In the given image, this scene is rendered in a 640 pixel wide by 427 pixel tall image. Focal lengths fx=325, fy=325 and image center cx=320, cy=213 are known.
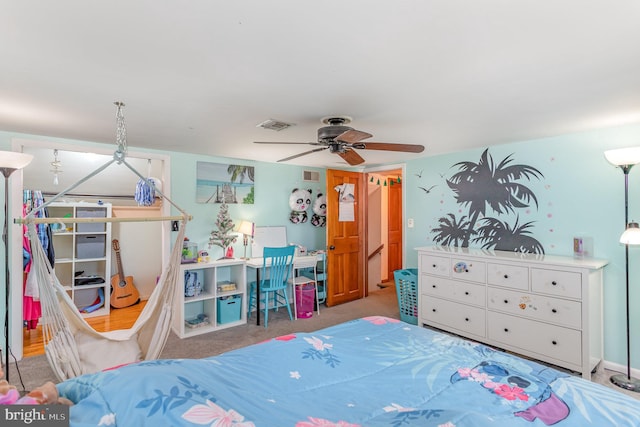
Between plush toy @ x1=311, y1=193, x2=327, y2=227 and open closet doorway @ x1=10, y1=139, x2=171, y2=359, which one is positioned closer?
open closet doorway @ x1=10, y1=139, x2=171, y2=359

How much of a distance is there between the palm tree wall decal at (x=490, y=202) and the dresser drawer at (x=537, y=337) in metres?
0.80

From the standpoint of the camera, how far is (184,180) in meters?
3.94

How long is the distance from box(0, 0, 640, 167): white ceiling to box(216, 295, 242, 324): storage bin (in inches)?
82.1

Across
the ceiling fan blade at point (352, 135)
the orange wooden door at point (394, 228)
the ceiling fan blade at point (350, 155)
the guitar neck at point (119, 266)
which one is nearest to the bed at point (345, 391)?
the ceiling fan blade at point (352, 135)

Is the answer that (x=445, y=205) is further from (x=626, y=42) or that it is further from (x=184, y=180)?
(x=184, y=180)

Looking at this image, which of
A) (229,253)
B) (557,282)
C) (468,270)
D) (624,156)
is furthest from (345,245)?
(624,156)

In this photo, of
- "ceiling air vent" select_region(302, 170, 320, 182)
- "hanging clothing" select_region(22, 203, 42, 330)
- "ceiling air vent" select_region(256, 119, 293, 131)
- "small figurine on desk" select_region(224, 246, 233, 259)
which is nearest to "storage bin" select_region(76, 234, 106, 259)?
"hanging clothing" select_region(22, 203, 42, 330)

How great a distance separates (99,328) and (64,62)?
353cm

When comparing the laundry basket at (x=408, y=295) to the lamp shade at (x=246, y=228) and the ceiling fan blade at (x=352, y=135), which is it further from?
the ceiling fan blade at (x=352, y=135)

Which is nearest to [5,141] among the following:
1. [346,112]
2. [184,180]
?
[184,180]

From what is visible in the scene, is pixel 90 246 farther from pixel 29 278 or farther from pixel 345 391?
pixel 345 391

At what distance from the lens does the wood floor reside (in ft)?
10.9

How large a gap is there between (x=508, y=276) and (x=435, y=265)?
2.49ft

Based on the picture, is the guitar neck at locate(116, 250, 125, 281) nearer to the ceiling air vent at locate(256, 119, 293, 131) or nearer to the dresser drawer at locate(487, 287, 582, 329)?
the ceiling air vent at locate(256, 119, 293, 131)
